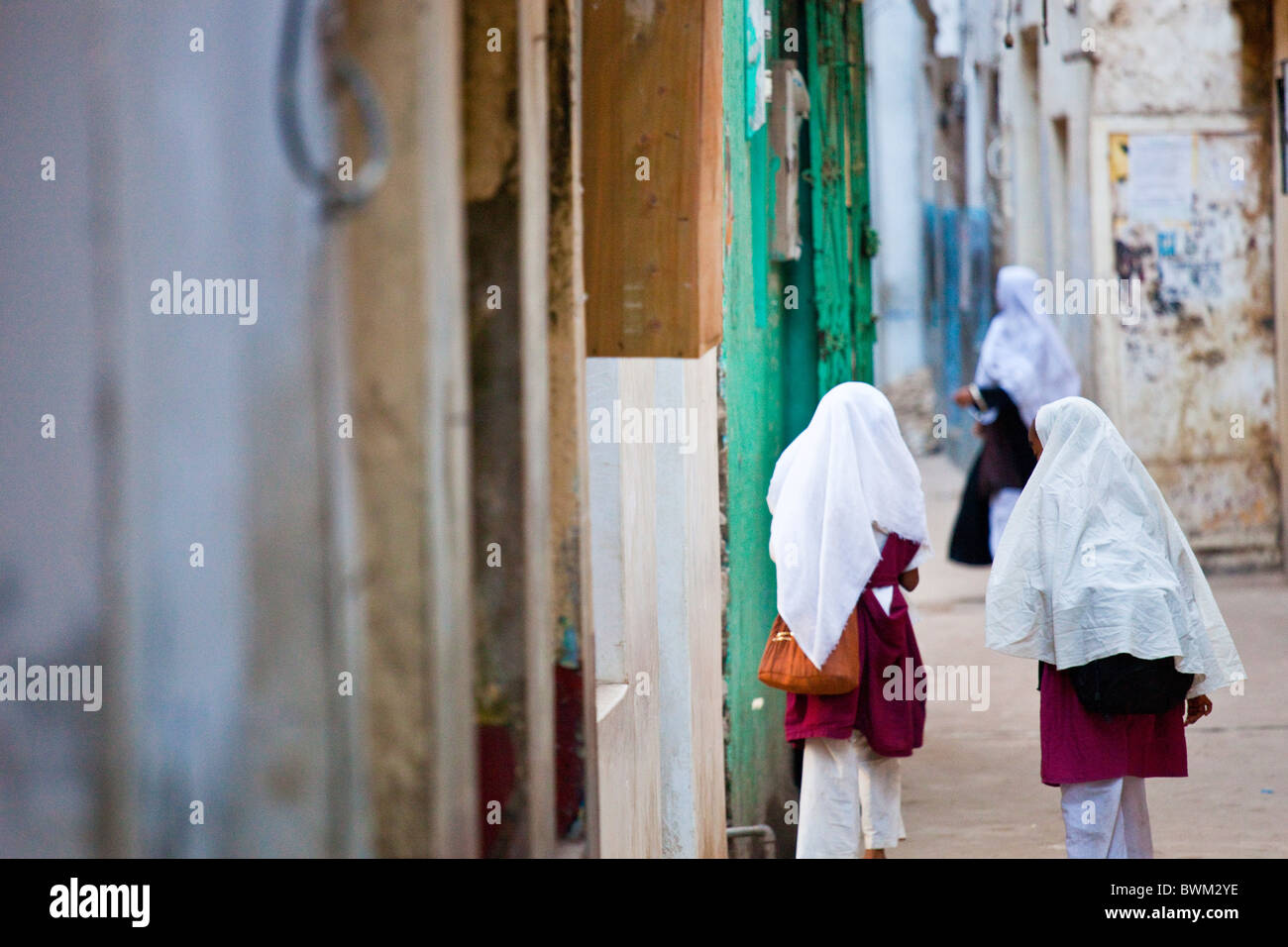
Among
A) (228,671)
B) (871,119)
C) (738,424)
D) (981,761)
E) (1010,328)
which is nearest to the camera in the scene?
(228,671)

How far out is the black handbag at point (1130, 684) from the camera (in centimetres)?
344

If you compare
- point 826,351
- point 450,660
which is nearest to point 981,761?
point 826,351

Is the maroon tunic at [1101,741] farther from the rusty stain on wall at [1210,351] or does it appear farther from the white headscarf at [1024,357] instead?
the rusty stain on wall at [1210,351]

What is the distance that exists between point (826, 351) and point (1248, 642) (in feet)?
9.17

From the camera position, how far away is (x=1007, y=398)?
7590mm

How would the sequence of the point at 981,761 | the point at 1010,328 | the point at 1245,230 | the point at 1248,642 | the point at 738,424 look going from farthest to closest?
the point at 1245,230 < the point at 1010,328 < the point at 1248,642 < the point at 981,761 < the point at 738,424

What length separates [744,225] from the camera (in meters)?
A: 5.13

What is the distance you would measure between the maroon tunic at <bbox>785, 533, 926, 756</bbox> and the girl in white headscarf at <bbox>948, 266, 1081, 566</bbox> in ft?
10.5

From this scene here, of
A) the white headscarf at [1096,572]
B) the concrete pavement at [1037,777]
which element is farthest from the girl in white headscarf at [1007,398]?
the white headscarf at [1096,572]

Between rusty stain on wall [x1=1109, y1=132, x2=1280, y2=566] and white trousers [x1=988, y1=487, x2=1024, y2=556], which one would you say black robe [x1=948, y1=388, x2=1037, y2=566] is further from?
rusty stain on wall [x1=1109, y1=132, x2=1280, y2=566]

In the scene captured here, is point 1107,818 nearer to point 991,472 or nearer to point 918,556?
point 918,556

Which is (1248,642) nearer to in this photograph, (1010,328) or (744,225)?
(1010,328)

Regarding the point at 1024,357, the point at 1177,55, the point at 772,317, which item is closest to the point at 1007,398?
the point at 1024,357

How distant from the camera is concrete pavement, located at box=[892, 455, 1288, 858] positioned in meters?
4.77
